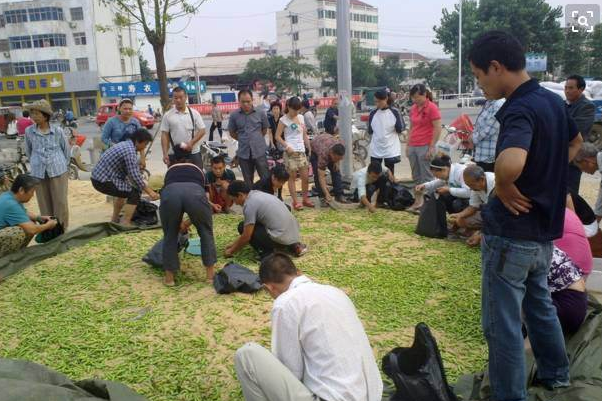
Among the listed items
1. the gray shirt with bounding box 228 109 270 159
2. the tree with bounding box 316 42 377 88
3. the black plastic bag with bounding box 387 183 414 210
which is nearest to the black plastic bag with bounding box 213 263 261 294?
the gray shirt with bounding box 228 109 270 159

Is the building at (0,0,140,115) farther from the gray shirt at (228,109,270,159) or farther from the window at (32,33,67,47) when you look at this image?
the gray shirt at (228,109,270,159)

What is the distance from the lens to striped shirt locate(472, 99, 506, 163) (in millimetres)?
5711

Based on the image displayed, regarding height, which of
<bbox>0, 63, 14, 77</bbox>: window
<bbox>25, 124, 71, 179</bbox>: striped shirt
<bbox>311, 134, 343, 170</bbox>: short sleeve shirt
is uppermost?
<bbox>0, 63, 14, 77</bbox>: window

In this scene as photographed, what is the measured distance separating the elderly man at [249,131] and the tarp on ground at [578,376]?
15.1 feet

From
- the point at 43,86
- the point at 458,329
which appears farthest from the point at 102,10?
the point at 458,329

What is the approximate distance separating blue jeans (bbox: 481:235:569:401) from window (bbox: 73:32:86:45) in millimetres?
54640

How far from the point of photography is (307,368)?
95.3 inches

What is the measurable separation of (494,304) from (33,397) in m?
2.29

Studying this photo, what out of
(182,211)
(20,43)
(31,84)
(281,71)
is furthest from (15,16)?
(182,211)

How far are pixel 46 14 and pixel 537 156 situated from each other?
55919mm

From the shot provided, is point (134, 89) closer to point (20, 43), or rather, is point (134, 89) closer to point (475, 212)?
point (20, 43)

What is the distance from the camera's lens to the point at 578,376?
9.92ft

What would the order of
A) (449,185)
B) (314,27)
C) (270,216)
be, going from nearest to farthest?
(270,216) < (449,185) < (314,27)

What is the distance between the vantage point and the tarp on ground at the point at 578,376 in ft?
9.23
